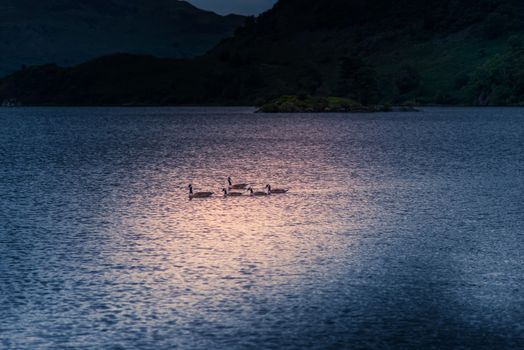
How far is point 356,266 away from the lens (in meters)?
39.6

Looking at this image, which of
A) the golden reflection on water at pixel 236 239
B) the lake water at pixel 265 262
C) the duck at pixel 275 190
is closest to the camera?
the lake water at pixel 265 262

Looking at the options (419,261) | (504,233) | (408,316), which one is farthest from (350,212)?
(408,316)

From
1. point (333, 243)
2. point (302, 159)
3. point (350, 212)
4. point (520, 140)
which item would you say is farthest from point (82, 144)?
point (333, 243)

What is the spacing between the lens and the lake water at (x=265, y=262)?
2941 centimetres

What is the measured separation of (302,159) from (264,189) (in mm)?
37561

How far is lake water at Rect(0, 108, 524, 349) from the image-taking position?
96.5 feet

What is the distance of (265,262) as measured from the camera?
4019 centimetres

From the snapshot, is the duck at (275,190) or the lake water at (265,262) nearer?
the lake water at (265,262)

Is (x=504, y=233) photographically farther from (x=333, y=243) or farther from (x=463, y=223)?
(x=333, y=243)

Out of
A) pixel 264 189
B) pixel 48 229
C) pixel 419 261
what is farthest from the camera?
pixel 264 189

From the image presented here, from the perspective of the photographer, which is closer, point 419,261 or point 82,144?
point 419,261

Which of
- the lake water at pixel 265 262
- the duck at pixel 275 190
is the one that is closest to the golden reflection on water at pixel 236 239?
the lake water at pixel 265 262

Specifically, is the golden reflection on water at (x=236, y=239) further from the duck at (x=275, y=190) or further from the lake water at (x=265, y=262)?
the duck at (x=275, y=190)

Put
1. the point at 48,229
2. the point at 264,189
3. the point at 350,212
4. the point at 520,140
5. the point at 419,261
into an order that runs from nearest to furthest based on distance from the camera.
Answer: the point at 419,261 < the point at 48,229 < the point at 350,212 < the point at 264,189 < the point at 520,140
